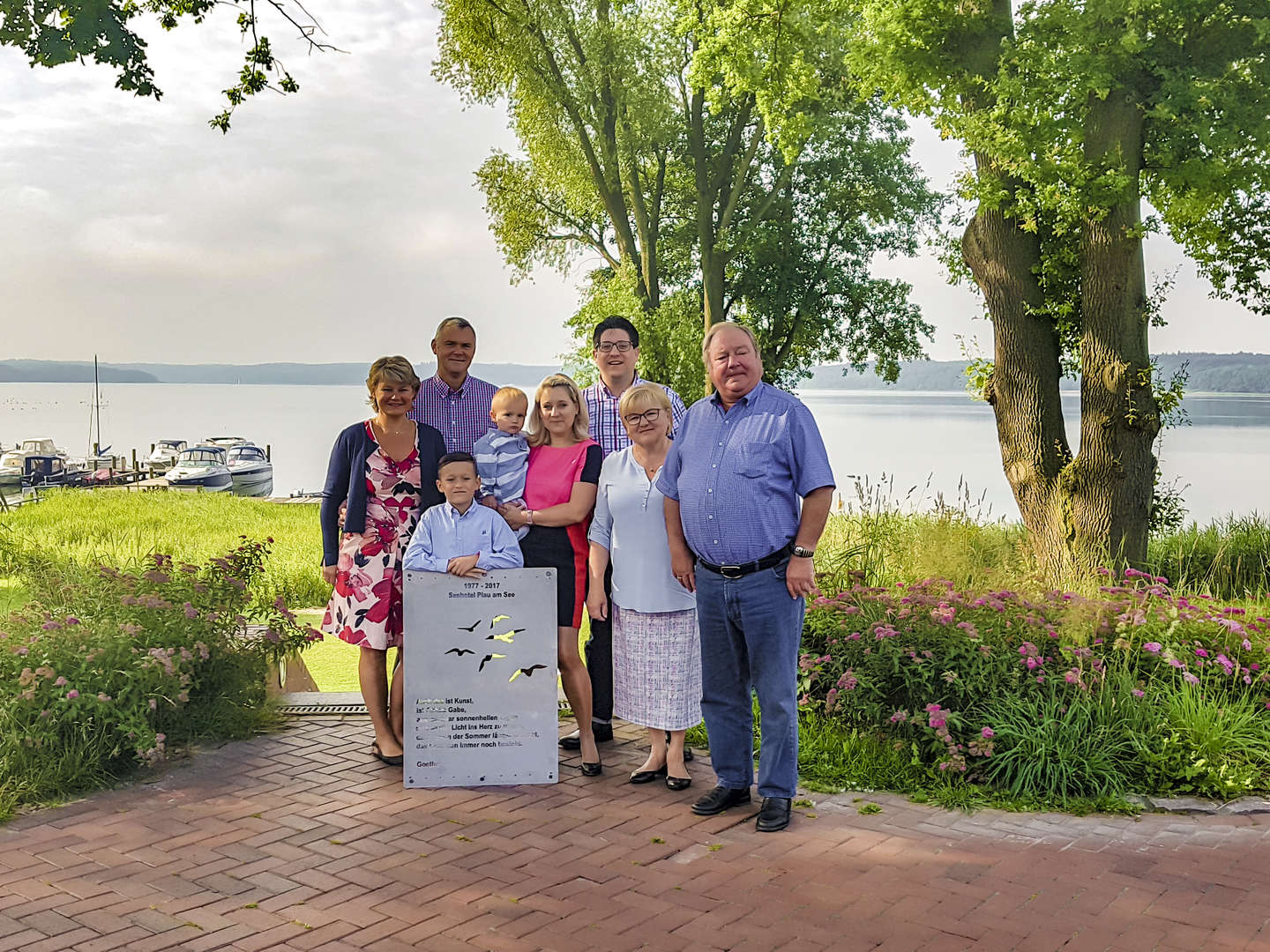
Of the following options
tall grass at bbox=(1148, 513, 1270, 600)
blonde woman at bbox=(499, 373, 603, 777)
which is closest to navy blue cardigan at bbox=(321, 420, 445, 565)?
blonde woman at bbox=(499, 373, 603, 777)

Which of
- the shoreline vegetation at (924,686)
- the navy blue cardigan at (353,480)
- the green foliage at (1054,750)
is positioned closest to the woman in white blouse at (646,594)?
the shoreline vegetation at (924,686)

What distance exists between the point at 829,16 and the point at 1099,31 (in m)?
4.31

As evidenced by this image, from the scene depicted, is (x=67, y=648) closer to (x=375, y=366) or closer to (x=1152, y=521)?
(x=375, y=366)

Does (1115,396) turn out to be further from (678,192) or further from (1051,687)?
(678,192)

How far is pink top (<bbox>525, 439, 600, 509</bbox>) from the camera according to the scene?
5570 millimetres

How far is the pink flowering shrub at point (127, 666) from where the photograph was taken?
17.8ft

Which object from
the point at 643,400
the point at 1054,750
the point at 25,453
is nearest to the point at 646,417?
the point at 643,400

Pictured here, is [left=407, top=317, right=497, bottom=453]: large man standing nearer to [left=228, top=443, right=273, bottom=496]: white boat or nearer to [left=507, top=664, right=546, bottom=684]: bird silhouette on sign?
[left=507, top=664, right=546, bottom=684]: bird silhouette on sign

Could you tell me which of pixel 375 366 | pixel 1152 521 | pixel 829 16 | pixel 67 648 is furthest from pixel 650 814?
pixel 829 16

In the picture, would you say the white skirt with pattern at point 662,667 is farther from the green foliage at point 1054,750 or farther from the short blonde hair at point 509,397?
the green foliage at point 1054,750

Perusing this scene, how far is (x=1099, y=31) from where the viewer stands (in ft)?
29.2

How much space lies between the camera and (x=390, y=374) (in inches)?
219

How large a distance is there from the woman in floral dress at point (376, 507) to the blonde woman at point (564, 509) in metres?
0.52

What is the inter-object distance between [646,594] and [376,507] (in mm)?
1405
